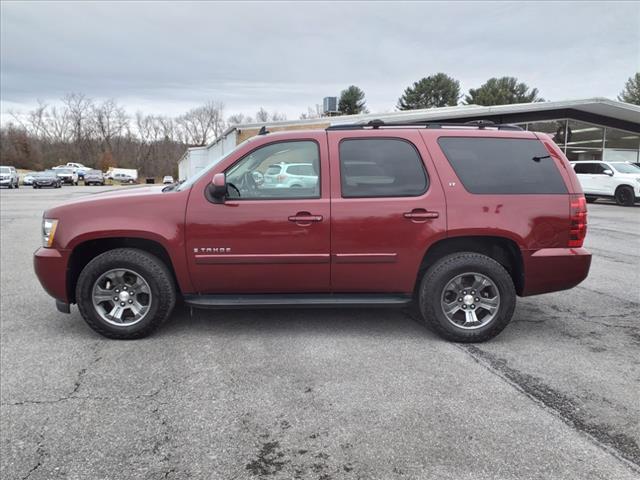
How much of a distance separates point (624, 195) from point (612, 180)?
761 mm

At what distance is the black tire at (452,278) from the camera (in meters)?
4.07

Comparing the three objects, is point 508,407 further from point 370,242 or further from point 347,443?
point 370,242

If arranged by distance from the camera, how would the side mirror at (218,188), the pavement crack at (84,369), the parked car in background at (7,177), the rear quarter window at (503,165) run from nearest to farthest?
the pavement crack at (84,369), the side mirror at (218,188), the rear quarter window at (503,165), the parked car in background at (7,177)

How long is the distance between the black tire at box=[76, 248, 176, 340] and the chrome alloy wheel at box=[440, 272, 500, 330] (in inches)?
97.0

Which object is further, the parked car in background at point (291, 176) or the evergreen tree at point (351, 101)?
the evergreen tree at point (351, 101)

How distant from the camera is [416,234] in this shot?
13.3 ft

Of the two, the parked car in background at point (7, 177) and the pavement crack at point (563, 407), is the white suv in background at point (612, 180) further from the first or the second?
the parked car in background at point (7, 177)

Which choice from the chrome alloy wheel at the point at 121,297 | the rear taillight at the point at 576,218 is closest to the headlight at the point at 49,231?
the chrome alloy wheel at the point at 121,297

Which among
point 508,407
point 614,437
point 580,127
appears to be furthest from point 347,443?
point 580,127

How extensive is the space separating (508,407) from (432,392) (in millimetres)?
488

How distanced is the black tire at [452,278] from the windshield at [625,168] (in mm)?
18825

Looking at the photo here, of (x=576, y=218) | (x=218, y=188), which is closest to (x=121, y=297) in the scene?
(x=218, y=188)

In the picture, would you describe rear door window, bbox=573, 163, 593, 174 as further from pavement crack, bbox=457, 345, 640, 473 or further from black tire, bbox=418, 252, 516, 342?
pavement crack, bbox=457, 345, 640, 473

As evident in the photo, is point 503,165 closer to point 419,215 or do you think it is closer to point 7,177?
point 419,215
